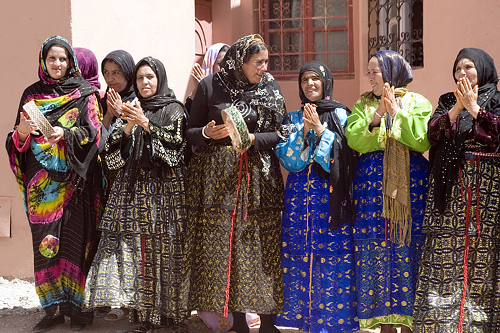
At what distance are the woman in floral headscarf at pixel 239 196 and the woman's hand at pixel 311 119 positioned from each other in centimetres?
24

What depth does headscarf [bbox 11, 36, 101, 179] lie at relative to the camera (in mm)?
4043

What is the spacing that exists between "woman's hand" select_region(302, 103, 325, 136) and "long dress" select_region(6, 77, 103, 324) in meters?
1.49

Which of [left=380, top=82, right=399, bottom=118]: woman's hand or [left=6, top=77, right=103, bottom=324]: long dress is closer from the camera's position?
[left=380, top=82, right=399, bottom=118]: woman's hand

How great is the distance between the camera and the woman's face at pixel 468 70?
337 centimetres

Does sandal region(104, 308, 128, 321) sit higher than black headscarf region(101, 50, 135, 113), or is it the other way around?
black headscarf region(101, 50, 135, 113)

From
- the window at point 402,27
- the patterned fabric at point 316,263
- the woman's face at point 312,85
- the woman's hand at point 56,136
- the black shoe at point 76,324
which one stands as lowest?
the black shoe at point 76,324

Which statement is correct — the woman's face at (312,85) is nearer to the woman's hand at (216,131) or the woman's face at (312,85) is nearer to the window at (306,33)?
the woman's hand at (216,131)

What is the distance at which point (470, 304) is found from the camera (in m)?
3.33

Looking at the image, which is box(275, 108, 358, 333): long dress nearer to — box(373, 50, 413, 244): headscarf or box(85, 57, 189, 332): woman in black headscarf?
box(373, 50, 413, 244): headscarf

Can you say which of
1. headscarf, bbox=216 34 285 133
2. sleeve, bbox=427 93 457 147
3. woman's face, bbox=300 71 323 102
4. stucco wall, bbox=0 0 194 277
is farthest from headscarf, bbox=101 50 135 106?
sleeve, bbox=427 93 457 147

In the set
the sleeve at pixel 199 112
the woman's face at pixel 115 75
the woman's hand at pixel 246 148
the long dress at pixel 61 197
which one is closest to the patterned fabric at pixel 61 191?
the long dress at pixel 61 197

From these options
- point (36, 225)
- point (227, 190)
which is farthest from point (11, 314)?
point (227, 190)

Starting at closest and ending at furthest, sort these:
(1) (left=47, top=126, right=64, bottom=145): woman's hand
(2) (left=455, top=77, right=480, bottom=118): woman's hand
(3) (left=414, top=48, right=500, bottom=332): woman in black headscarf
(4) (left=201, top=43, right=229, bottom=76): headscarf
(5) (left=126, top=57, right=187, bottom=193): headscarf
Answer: (2) (left=455, top=77, right=480, bottom=118): woman's hand, (3) (left=414, top=48, right=500, bottom=332): woman in black headscarf, (5) (left=126, top=57, right=187, bottom=193): headscarf, (1) (left=47, top=126, right=64, bottom=145): woman's hand, (4) (left=201, top=43, right=229, bottom=76): headscarf

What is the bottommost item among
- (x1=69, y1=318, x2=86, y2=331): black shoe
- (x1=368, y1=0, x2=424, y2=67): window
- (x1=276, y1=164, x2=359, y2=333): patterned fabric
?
(x1=69, y1=318, x2=86, y2=331): black shoe
